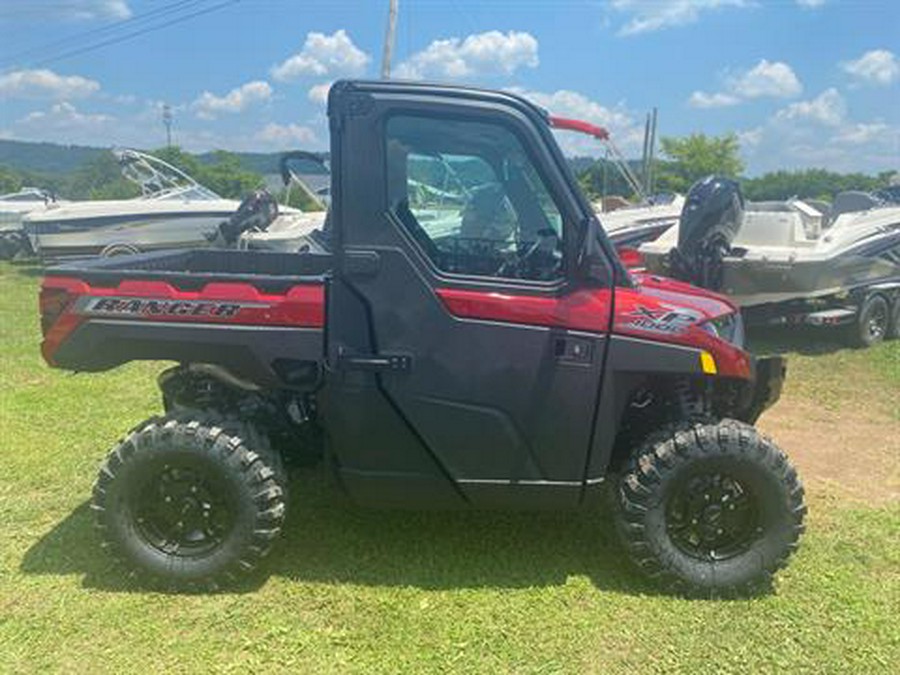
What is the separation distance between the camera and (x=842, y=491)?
4.64 m

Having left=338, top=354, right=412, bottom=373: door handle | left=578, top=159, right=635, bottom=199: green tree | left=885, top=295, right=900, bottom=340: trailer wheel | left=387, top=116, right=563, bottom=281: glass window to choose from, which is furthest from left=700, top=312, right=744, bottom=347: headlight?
left=885, top=295, right=900, bottom=340: trailer wheel

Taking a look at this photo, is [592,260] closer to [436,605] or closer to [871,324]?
[436,605]

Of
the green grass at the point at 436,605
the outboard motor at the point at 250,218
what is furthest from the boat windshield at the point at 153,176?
the green grass at the point at 436,605

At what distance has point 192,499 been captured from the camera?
11.2 ft

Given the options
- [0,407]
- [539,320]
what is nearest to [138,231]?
[0,407]

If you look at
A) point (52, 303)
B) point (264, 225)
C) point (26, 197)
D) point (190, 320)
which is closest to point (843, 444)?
point (190, 320)

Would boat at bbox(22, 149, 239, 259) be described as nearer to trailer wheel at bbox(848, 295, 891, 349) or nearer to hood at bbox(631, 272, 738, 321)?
trailer wheel at bbox(848, 295, 891, 349)

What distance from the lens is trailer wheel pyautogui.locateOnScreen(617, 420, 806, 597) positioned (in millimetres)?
3346

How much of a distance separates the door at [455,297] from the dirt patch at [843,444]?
93.8 inches

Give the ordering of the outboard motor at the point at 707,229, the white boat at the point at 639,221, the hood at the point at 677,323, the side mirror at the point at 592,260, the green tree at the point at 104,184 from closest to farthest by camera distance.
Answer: the side mirror at the point at 592,260
the hood at the point at 677,323
the outboard motor at the point at 707,229
the white boat at the point at 639,221
the green tree at the point at 104,184

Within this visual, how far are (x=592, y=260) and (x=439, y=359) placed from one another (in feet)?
A: 2.48

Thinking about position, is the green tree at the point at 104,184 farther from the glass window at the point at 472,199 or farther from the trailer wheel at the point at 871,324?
the glass window at the point at 472,199

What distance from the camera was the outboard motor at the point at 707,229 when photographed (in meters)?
6.89

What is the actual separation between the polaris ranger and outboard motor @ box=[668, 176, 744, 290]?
3772mm
